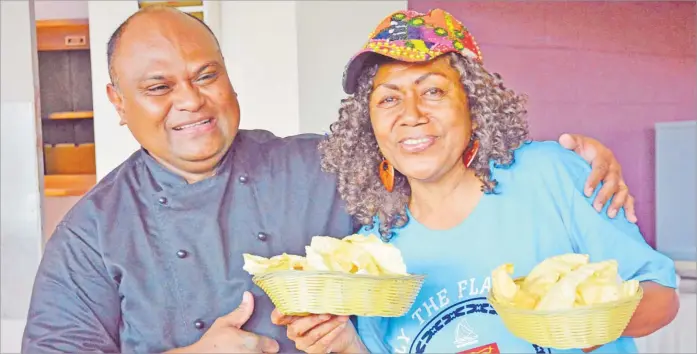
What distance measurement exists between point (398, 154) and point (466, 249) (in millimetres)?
300

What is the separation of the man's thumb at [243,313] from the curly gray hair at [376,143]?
1.16 feet

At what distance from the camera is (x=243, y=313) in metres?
1.97

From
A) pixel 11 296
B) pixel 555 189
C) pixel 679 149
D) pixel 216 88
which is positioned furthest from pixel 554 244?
pixel 11 296

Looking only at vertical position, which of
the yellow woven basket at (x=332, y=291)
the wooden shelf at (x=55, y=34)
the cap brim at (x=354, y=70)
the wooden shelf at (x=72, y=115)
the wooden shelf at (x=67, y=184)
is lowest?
the yellow woven basket at (x=332, y=291)

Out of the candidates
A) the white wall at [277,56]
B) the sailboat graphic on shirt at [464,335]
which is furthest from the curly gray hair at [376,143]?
the sailboat graphic on shirt at [464,335]

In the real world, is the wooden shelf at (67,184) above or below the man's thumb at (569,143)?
below

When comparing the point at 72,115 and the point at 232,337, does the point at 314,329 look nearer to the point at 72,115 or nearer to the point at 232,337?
the point at 232,337

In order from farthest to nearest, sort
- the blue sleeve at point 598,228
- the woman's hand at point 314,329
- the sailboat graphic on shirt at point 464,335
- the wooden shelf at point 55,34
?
the wooden shelf at point 55,34
the sailboat graphic on shirt at point 464,335
the blue sleeve at point 598,228
the woman's hand at point 314,329

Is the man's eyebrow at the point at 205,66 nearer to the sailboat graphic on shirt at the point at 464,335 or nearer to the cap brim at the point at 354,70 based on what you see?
the cap brim at the point at 354,70

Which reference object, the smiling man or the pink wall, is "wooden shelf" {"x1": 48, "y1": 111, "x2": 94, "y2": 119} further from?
the pink wall

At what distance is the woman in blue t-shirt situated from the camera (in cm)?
182

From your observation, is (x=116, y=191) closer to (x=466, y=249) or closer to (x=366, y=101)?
(x=366, y=101)

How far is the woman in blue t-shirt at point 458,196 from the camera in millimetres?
1819

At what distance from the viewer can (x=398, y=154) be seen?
1890 millimetres
